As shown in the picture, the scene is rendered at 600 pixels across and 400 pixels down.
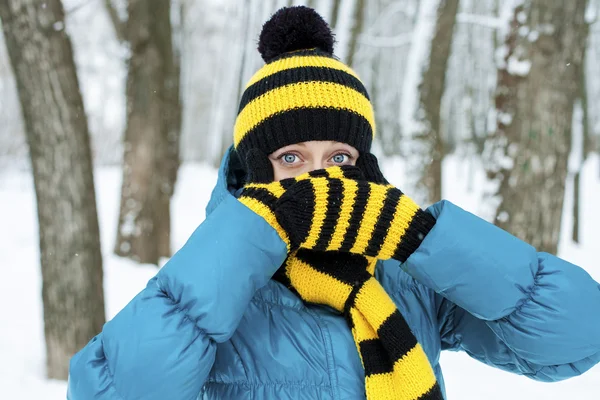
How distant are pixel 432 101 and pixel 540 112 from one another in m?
3.20

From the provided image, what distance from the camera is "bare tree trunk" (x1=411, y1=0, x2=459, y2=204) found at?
6379 millimetres

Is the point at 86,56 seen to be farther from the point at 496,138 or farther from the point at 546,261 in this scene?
the point at 546,261

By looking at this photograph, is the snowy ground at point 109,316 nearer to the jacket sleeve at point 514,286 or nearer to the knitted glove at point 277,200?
the jacket sleeve at point 514,286

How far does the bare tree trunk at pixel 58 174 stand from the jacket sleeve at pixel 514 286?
8.78 feet

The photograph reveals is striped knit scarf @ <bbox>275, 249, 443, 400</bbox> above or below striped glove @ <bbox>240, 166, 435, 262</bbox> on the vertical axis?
below

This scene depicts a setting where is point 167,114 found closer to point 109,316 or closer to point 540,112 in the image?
point 109,316

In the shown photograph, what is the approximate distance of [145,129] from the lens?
6930mm

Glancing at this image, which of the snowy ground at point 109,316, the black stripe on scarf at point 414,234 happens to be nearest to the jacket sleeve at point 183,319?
the black stripe on scarf at point 414,234

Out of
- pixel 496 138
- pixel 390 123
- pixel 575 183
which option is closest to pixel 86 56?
pixel 390 123

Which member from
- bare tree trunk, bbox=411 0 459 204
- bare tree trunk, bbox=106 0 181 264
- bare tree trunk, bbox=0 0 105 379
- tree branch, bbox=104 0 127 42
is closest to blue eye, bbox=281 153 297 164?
bare tree trunk, bbox=0 0 105 379

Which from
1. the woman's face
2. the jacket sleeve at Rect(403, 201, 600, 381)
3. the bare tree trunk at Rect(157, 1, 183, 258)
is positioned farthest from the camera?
the bare tree trunk at Rect(157, 1, 183, 258)

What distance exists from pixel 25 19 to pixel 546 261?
320 centimetres

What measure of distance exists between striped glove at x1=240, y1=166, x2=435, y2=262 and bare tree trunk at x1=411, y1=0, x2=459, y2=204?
5.26 metres

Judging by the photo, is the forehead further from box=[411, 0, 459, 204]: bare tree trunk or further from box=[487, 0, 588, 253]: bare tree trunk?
box=[411, 0, 459, 204]: bare tree trunk
